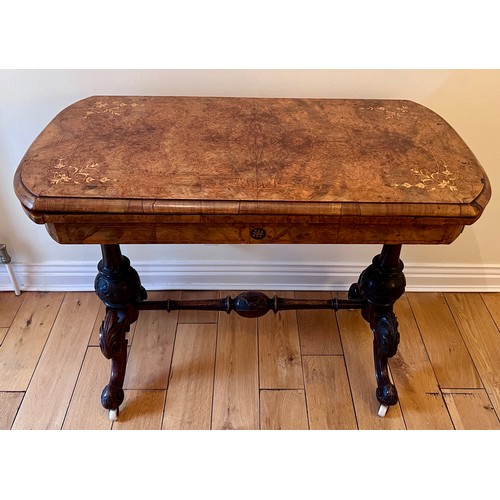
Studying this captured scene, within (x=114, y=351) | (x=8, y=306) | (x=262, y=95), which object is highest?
(x=262, y=95)

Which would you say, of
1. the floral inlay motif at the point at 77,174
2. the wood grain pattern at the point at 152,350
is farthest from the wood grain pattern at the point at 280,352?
the floral inlay motif at the point at 77,174

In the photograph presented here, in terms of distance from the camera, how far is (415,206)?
97cm

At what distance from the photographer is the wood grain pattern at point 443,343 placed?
1486 mm

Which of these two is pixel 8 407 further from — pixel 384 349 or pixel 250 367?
pixel 384 349

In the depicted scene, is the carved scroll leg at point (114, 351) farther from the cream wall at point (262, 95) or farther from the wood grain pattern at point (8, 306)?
the wood grain pattern at point (8, 306)

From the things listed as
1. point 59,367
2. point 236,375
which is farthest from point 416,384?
point 59,367

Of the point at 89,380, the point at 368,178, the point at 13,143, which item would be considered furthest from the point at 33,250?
the point at 368,178

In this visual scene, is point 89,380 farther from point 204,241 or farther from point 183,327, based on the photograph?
point 204,241

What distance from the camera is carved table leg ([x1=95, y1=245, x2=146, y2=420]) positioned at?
1305 mm

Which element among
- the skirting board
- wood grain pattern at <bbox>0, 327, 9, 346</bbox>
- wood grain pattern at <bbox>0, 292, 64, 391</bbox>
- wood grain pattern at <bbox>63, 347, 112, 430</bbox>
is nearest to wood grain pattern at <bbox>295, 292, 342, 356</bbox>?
the skirting board

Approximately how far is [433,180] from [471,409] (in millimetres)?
741

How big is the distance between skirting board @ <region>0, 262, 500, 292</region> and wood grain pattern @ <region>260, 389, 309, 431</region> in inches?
16.7

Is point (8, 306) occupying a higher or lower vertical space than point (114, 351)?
lower

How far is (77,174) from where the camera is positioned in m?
1.01
